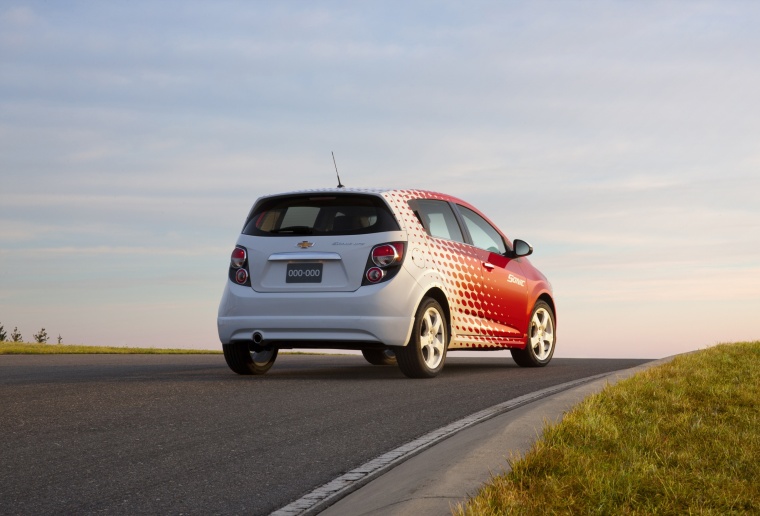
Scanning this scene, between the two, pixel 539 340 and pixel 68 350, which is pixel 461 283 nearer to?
pixel 539 340

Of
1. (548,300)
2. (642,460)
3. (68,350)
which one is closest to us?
(642,460)

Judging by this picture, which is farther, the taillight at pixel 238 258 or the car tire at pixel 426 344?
the taillight at pixel 238 258

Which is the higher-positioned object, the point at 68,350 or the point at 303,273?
the point at 303,273

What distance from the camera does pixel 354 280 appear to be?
10188 mm

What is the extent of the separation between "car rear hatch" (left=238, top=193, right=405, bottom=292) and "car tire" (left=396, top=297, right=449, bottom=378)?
0.83 meters

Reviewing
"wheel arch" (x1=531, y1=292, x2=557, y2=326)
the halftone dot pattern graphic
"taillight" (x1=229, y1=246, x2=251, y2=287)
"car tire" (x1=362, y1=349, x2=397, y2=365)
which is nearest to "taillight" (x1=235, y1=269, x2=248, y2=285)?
"taillight" (x1=229, y1=246, x2=251, y2=287)

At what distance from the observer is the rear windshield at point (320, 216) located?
1047 cm

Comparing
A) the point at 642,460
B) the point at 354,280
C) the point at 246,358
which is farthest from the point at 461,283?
the point at 642,460

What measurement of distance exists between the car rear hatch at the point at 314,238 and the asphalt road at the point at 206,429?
1090 millimetres

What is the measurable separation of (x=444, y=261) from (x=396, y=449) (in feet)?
16.4

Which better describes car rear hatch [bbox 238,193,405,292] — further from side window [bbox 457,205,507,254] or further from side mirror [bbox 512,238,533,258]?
side mirror [bbox 512,238,533,258]

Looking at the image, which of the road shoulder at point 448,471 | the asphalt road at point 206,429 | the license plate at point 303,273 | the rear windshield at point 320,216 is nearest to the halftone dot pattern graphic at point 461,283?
the rear windshield at point 320,216

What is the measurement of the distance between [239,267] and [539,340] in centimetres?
462

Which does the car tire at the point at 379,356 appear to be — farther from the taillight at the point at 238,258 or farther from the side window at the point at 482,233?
the taillight at the point at 238,258
